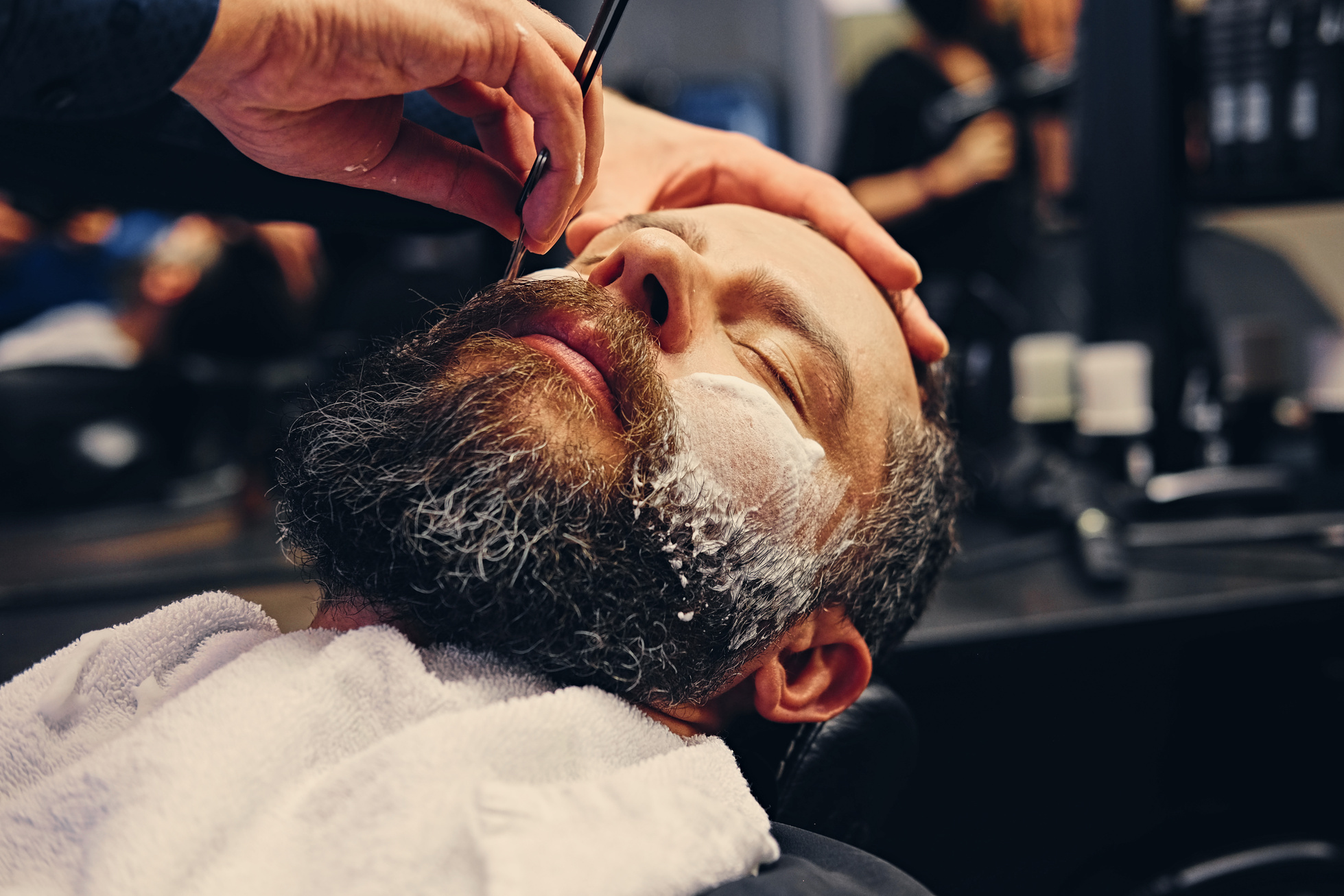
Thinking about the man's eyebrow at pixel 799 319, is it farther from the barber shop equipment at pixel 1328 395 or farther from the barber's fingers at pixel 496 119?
the barber shop equipment at pixel 1328 395

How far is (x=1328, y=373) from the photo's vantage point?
180 cm

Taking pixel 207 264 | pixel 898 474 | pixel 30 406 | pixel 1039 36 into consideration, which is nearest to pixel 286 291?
pixel 207 264

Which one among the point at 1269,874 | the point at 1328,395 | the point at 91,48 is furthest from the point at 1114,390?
the point at 91,48

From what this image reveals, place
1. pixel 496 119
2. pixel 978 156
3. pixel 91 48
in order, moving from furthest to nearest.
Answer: pixel 978 156 → pixel 496 119 → pixel 91 48

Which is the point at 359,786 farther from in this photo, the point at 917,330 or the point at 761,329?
the point at 917,330

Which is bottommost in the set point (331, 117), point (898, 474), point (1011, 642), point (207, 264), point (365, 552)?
point (1011, 642)

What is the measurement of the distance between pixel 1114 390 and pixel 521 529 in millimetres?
1565

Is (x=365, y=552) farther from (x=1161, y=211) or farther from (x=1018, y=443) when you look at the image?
(x=1161, y=211)

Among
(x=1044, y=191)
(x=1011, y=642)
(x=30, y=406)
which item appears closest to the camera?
(x=1011, y=642)

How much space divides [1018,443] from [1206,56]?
91 centimetres

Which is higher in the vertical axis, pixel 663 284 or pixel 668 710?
pixel 663 284

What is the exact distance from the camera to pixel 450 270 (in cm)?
250

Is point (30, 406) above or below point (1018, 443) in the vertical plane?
above

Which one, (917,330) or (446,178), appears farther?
(917,330)
